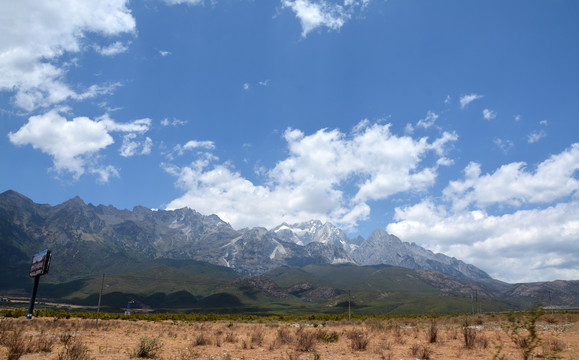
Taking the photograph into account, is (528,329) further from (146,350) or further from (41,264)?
(41,264)

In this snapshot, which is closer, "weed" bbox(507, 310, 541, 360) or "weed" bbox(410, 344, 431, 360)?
"weed" bbox(507, 310, 541, 360)

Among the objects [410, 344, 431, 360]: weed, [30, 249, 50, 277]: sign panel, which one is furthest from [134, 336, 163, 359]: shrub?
[30, 249, 50, 277]: sign panel

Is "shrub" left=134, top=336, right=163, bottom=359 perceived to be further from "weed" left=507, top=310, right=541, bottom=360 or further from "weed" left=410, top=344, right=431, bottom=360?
"weed" left=507, top=310, right=541, bottom=360

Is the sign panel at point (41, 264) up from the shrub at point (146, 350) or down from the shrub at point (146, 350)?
up

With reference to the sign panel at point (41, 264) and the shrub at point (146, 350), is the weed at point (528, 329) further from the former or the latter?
the sign panel at point (41, 264)

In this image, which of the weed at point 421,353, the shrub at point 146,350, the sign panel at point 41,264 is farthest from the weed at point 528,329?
the sign panel at point 41,264

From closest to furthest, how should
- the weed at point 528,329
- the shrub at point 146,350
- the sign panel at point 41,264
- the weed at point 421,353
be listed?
the weed at point 528,329
the shrub at point 146,350
the weed at point 421,353
the sign panel at point 41,264

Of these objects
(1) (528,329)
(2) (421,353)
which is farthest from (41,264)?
(1) (528,329)

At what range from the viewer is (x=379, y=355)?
65.1 feet

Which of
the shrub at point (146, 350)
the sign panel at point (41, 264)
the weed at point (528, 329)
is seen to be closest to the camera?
the weed at point (528, 329)

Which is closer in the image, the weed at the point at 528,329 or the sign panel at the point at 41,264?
the weed at the point at 528,329

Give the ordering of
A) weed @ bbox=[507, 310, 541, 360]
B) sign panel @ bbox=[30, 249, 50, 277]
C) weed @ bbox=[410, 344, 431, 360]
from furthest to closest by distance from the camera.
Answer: sign panel @ bbox=[30, 249, 50, 277], weed @ bbox=[410, 344, 431, 360], weed @ bbox=[507, 310, 541, 360]

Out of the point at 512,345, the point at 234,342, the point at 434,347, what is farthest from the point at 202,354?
the point at 512,345

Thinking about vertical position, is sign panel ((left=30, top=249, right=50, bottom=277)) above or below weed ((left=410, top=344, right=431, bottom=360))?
above
